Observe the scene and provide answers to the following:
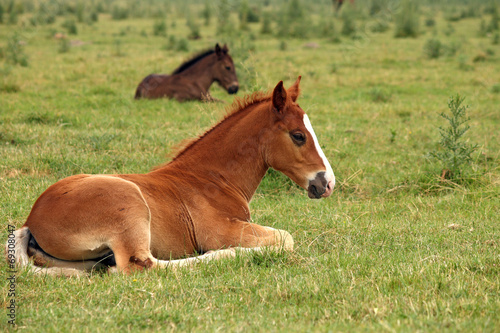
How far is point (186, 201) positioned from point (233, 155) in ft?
2.32

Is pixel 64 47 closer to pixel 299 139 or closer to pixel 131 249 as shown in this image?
pixel 299 139

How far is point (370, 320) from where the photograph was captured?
335 cm

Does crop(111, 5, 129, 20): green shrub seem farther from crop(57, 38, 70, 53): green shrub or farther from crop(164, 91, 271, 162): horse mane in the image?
crop(164, 91, 271, 162): horse mane

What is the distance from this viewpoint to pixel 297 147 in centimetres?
509

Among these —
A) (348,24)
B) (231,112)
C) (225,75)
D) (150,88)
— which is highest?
(231,112)

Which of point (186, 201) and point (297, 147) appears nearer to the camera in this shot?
point (186, 201)

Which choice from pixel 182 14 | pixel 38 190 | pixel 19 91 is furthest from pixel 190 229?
pixel 182 14

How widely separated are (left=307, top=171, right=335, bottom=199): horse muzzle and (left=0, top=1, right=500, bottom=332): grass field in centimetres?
54

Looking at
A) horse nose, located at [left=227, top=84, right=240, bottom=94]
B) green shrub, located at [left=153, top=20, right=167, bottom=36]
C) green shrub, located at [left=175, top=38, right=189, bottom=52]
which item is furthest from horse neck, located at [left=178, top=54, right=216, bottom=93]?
green shrub, located at [left=153, top=20, right=167, bottom=36]

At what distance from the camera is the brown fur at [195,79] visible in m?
13.0

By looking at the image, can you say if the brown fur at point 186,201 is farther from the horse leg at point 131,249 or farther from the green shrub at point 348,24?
the green shrub at point 348,24

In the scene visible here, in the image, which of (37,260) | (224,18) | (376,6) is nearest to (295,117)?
(37,260)

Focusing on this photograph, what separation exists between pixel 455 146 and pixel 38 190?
220 inches

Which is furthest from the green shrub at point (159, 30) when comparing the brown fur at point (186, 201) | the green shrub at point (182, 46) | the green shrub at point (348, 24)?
the brown fur at point (186, 201)
